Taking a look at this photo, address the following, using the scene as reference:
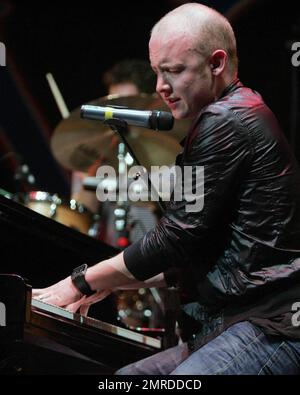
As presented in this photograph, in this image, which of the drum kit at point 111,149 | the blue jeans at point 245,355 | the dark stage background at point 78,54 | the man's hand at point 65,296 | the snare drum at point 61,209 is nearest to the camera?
the blue jeans at point 245,355

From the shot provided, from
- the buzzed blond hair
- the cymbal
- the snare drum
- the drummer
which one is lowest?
the snare drum

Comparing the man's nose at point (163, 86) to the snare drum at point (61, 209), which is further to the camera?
the snare drum at point (61, 209)

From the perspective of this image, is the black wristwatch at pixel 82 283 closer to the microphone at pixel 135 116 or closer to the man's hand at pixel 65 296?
the man's hand at pixel 65 296

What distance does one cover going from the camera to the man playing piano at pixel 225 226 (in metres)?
2.21

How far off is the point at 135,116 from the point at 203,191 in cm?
57

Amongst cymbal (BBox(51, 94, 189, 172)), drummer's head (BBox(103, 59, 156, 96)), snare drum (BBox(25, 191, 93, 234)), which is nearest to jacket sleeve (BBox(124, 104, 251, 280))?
snare drum (BBox(25, 191, 93, 234))

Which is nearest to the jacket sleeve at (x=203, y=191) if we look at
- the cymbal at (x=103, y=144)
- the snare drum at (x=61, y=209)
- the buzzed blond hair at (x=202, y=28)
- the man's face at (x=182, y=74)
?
the man's face at (x=182, y=74)

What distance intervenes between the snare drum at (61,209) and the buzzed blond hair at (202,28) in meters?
2.35

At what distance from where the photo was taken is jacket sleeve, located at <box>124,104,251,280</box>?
7.36 ft

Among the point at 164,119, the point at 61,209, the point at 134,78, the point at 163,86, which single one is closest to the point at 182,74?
the point at 163,86

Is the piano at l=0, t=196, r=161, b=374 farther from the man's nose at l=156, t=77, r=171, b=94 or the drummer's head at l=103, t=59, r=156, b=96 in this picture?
the drummer's head at l=103, t=59, r=156, b=96

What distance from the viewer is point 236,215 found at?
2311mm

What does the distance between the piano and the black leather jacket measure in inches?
15.9
